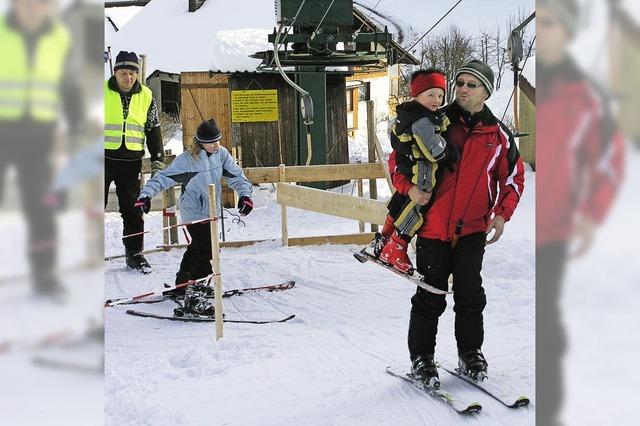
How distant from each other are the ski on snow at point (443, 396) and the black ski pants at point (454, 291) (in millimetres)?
141

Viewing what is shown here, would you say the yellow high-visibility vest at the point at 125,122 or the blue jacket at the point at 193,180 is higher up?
the yellow high-visibility vest at the point at 125,122

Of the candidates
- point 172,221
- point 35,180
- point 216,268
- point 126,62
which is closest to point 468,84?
point 216,268

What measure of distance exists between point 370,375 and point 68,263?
3077 millimetres

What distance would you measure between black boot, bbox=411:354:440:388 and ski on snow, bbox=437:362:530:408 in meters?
0.17

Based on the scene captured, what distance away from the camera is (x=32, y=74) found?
1.13 m

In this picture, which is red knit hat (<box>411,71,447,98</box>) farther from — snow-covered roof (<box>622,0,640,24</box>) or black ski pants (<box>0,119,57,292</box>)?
black ski pants (<box>0,119,57,292</box>)

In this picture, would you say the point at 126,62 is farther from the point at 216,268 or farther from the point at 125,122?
the point at 216,268

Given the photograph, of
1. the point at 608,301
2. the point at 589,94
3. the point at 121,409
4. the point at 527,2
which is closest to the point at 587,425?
the point at 608,301

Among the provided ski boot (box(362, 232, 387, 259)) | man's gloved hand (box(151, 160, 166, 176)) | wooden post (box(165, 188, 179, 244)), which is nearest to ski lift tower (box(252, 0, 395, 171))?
wooden post (box(165, 188, 179, 244))

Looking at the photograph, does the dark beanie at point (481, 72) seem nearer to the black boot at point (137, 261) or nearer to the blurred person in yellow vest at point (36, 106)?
the blurred person in yellow vest at point (36, 106)

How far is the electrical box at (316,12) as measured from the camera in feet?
31.4

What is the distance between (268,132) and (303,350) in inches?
440

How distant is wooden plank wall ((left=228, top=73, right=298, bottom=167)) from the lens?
15.4 m

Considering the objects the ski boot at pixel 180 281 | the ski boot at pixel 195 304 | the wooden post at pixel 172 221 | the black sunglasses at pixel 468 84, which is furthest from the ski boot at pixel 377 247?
the wooden post at pixel 172 221
